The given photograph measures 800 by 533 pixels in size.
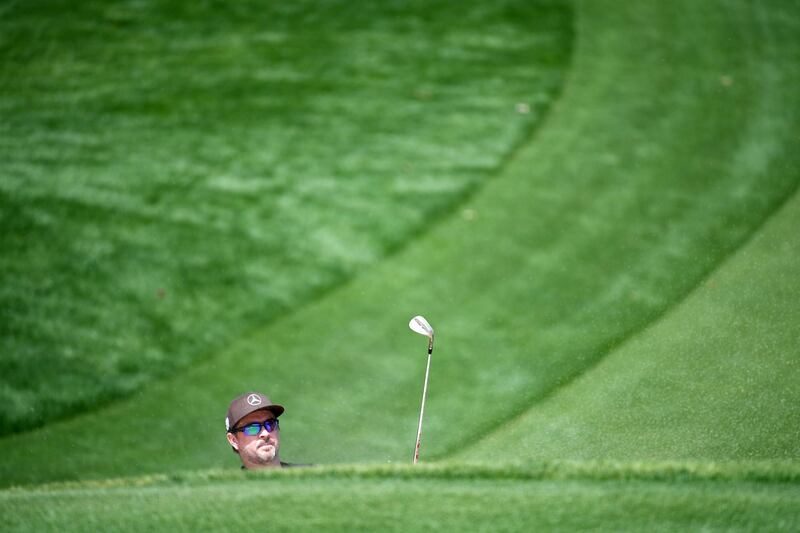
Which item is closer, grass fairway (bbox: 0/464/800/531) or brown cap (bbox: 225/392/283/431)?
grass fairway (bbox: 0/464/800/531)

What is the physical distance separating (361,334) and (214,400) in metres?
0.97

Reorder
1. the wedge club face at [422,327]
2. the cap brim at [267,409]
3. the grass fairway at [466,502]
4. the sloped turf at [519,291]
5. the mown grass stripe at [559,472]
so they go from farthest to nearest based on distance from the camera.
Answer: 1. the sloped turf at [519,291]
2. the wedge club face at [422,327]
3. the cap brim at [267,409]
4. the mown grass stripe at [559,472]
5. the grass fairway at [466,502]

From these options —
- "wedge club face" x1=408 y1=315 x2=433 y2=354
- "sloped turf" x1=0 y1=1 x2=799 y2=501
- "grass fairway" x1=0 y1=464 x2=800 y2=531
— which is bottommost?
"sloped turf" x1=0 y1=1 x2=799 y2=501

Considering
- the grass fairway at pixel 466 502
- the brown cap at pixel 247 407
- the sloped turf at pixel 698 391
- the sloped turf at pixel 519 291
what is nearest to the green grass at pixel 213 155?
the sloped turf at pixel 519 291

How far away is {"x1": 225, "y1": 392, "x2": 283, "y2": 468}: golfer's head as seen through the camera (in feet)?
14.2

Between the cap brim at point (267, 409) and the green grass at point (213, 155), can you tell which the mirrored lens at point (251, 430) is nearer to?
the cap brim at point (267, 409)

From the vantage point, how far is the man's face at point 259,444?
4.34m

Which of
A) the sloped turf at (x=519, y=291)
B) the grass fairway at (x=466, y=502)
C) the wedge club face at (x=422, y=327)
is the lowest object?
the sloped turf at (x=519, y=291)

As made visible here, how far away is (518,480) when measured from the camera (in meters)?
3.44

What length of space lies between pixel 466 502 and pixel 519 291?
Answer: 3062mm

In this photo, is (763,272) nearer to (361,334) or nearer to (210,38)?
(361,334)

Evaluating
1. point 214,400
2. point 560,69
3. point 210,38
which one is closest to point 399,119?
point 560,69

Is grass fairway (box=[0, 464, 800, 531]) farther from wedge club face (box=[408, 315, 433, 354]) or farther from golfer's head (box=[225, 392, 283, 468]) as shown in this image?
wedge club face (box=[408, 315, 433, 354])

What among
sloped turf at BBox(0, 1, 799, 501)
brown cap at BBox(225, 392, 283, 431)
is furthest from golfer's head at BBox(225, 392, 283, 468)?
sloped turf at BBox(0, 1, 799, 501)
